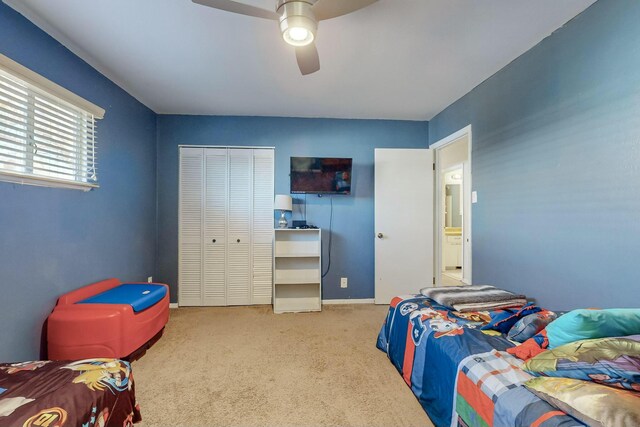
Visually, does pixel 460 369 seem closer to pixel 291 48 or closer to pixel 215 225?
pixel 291 48

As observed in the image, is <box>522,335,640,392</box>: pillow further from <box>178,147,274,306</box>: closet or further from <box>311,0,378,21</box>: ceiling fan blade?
<box>178,147,274,306</box>: closet

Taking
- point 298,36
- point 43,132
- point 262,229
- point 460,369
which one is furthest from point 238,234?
point 460,369

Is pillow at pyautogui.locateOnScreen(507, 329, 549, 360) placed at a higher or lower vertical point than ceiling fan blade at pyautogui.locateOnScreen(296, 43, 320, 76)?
lower

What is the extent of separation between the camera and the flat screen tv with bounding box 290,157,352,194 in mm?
3270

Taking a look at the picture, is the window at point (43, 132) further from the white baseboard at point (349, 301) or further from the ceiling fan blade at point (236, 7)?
the white baseboard at point (349, 301)

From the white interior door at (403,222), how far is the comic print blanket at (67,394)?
274 cm

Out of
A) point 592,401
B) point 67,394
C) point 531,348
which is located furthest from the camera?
point 531,348

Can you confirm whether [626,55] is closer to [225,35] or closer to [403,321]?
[403,321]

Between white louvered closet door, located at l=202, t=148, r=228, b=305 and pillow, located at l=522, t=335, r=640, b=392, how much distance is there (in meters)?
3.16

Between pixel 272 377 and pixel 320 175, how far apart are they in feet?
7.33

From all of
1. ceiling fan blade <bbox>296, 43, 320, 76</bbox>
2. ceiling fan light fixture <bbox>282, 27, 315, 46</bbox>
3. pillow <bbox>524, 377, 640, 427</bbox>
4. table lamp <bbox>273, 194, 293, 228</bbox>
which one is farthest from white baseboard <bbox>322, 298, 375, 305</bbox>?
ceiling fan light fixture <bbox>282, 27, 315, 46</bbox>

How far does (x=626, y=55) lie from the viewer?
1.42 meters

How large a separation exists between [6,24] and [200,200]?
2.06 m

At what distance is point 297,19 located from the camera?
141 centimetres
